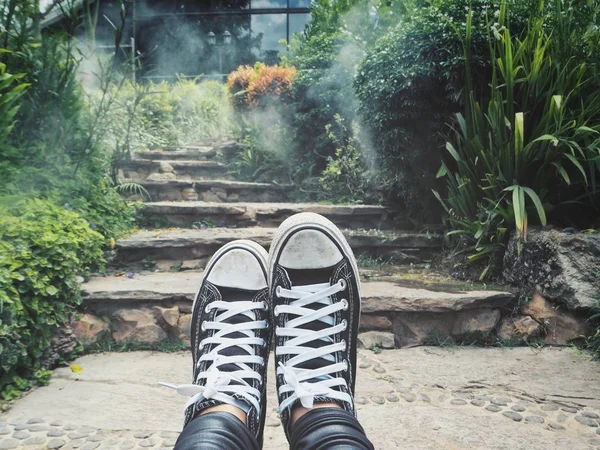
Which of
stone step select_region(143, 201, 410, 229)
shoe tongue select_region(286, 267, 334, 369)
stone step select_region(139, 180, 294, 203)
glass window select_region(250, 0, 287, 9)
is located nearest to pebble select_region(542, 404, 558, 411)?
shoe tongue select_region(286, 267, 334, 369)

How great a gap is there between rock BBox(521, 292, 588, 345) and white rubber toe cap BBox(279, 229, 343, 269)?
1.21 m

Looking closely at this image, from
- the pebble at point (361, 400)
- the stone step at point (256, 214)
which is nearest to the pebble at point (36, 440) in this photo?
the pebble at point (361, 400)

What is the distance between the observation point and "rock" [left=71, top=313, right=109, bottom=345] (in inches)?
78.2

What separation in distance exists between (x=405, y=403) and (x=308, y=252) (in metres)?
0.63

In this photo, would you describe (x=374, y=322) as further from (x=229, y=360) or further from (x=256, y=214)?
(x=256, y=214)

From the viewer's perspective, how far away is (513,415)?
150 centimetres

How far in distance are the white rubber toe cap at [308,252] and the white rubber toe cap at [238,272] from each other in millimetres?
101

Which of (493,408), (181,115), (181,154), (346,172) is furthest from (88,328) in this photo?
(181,115)

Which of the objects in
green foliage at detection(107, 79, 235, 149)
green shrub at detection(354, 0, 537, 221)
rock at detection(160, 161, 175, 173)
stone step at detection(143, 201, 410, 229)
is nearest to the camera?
green shrub at detection(354, 0, 537, 221)

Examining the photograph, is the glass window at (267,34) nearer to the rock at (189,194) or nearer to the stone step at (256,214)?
the rock at (189,194)

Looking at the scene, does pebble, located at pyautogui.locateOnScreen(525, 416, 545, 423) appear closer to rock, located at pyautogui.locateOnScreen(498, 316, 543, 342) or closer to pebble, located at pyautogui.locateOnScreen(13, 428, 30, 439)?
rock, located at pyautogui.locateOnScreen(498, 316, 543, 342)

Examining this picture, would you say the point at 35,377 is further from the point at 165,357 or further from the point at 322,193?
the point at 322,193

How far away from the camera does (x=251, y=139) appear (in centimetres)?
506

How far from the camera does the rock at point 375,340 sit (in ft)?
6.82
